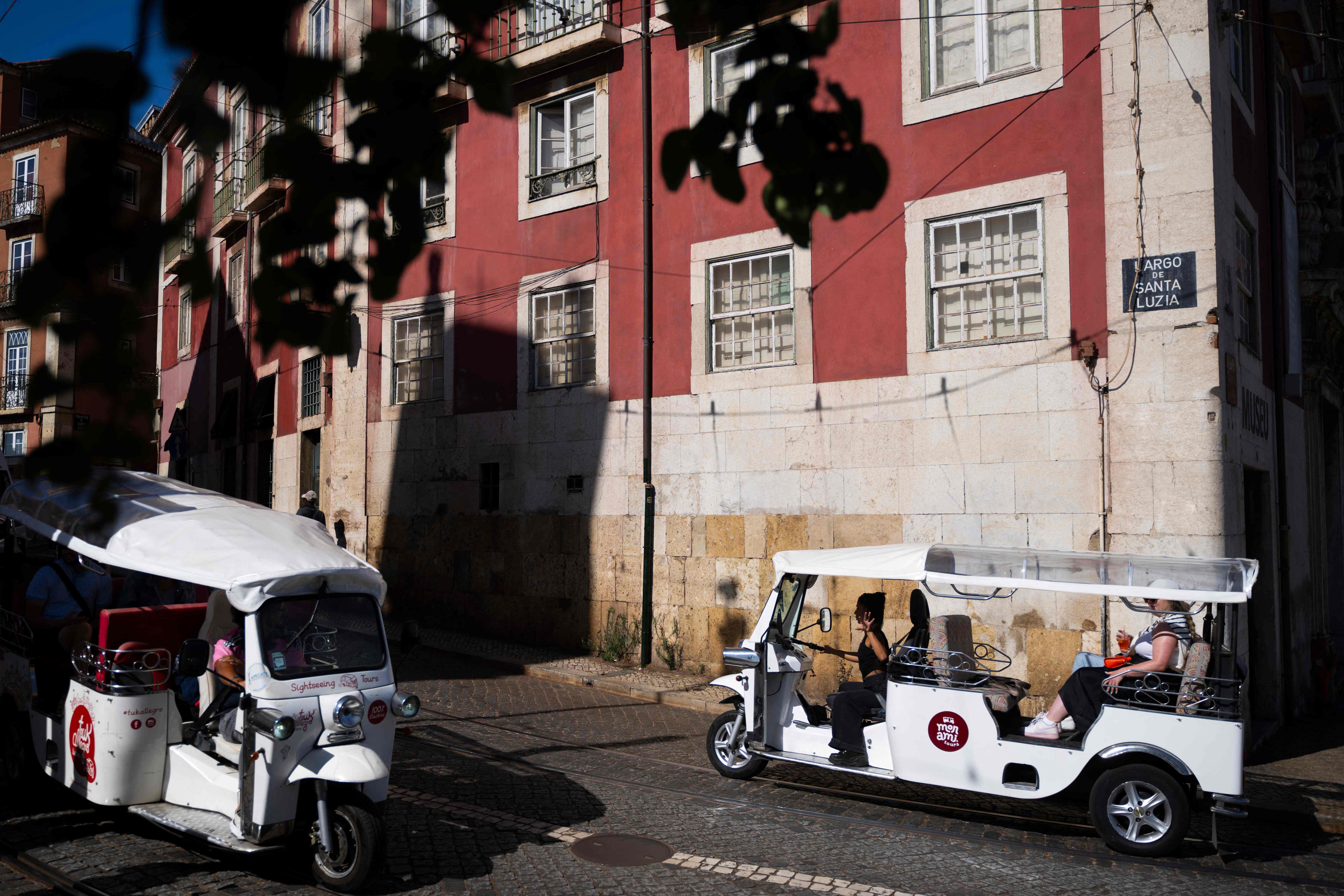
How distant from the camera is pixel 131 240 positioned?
3.05 metres

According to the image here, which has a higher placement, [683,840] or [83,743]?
[83,743]

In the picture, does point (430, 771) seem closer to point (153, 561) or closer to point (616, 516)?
point (153, 561)

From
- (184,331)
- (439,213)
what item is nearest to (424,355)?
(439,213)

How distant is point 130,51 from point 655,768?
755 cm

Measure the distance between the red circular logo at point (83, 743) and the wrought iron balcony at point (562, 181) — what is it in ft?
37.1

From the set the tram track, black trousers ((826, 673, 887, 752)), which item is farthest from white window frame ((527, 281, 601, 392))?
black trousers ((826, 673, 887, 752))

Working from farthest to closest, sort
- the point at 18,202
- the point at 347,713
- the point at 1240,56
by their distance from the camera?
the point at 18,202 < the point at 1240,56 < the point at 347,713

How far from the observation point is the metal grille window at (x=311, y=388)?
21.1 m

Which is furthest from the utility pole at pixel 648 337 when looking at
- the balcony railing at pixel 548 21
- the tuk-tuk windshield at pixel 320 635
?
the tuk-tuk windshield at pixel 320 635

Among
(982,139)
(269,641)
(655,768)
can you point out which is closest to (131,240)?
(269,641)

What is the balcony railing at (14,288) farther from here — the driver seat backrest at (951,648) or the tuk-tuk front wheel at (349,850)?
the driver seat backrest at (951,648)

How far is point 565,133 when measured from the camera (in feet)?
55.7

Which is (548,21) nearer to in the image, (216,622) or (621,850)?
(216,622)

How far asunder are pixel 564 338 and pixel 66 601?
371 inches
